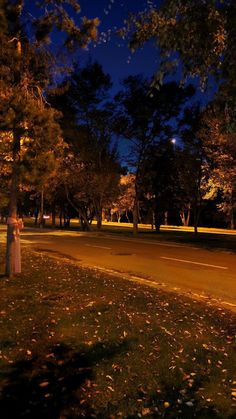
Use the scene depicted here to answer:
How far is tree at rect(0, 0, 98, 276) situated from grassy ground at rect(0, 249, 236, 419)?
3.53 m

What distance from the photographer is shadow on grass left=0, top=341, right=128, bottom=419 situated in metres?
4.28

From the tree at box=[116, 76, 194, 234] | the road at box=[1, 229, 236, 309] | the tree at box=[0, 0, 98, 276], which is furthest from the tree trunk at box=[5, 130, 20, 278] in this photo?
the tree at box=[116, 76, 194, 234]

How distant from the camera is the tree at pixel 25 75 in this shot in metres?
9.77

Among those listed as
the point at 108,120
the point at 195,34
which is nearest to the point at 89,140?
the point at 108,120

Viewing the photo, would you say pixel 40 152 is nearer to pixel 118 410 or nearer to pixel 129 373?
pixel 129 373

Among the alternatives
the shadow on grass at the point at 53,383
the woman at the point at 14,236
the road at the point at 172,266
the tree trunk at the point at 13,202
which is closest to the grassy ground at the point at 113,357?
the shadow on grass at the point at 53,383

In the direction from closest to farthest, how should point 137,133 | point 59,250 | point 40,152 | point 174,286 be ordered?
point 40,152
point 174,286
point 59,250
point 137,133

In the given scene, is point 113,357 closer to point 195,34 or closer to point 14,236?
point 195,34

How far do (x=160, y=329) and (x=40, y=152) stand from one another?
549 centimetres

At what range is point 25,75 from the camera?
34.0ft

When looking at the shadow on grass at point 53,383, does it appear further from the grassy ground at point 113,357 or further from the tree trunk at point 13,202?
the tree trunk at point 13,202

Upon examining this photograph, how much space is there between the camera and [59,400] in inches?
176

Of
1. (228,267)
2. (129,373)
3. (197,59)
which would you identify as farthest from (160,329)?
(228,267)

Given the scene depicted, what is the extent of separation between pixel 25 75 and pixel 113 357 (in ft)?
23.3
